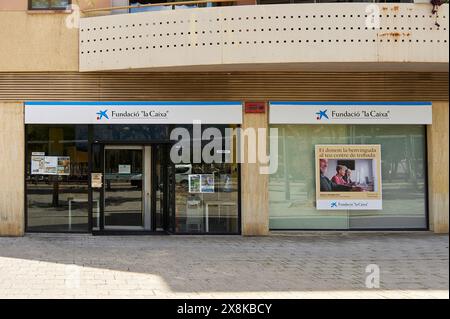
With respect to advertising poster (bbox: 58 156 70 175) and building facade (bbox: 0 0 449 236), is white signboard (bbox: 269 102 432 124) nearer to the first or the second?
building facade (bbox: 0 0 449 236)

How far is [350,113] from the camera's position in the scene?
1233 cm

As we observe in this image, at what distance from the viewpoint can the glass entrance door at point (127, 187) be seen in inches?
498

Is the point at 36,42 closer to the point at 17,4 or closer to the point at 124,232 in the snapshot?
the point at 17,4

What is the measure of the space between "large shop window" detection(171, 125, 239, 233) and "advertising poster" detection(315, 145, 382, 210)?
83.5 inches

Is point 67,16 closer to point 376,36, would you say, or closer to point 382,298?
point 376,36

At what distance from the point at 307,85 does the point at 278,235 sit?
12.1 ft

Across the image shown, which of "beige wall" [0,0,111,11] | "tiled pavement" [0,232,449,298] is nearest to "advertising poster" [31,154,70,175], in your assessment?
"tiled pavement" [0,232,449,298]

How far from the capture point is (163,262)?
9102mm

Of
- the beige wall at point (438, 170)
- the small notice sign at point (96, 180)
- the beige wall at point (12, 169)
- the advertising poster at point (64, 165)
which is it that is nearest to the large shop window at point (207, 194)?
the small notice sign at point (96, 180)

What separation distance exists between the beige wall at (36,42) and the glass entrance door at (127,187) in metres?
2.40

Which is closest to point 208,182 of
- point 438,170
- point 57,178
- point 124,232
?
point 124,232

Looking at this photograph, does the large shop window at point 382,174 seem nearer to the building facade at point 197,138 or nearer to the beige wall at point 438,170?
the building facade at point 197,138

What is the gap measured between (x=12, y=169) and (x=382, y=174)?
898 cm

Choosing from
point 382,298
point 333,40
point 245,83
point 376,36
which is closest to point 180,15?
point 245,83
